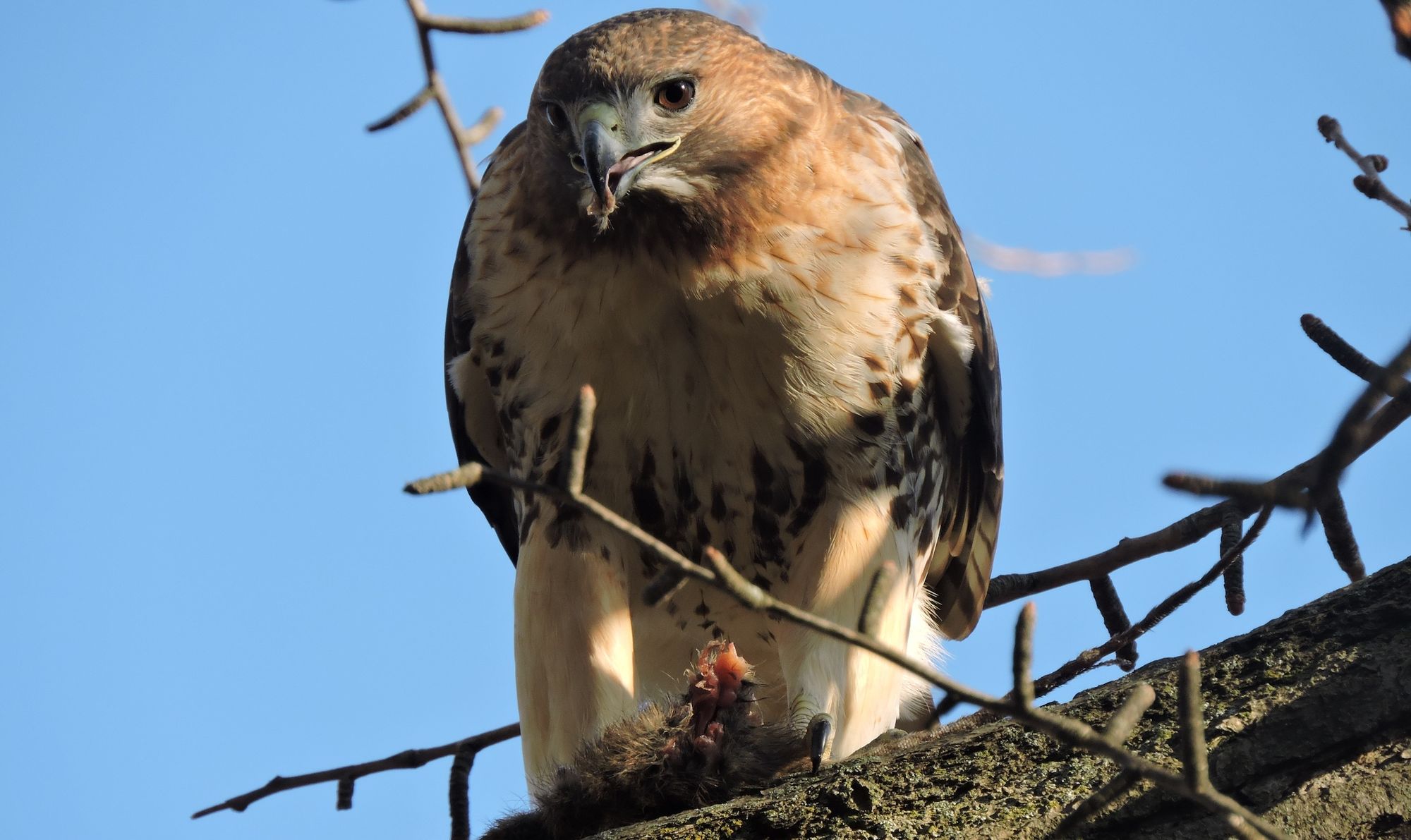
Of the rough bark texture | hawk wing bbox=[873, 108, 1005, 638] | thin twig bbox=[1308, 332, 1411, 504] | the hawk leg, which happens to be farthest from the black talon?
thin twig bbox=[1308, 332, 1411, 504]

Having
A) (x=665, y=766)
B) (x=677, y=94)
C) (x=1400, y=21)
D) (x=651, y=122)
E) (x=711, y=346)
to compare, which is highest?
(x=677, y=94)

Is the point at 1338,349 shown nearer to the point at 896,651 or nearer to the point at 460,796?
the point at 896,651

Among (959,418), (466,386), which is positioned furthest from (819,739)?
(466,386)

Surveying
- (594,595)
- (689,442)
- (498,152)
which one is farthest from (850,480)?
(498,152)

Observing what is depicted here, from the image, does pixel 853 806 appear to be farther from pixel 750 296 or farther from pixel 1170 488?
pixel 750 296

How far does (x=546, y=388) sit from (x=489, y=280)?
402mm

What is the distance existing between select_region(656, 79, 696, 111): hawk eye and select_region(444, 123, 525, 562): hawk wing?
666 millimetres

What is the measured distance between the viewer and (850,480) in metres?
4.25

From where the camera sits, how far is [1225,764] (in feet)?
7.59

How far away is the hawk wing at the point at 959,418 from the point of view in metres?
4.52

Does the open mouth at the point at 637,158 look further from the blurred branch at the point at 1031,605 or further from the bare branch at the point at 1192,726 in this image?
the bare branch at the point at 1192,726

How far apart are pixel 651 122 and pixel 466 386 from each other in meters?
1.22

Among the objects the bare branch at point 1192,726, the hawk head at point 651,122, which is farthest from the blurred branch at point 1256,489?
the hawk head at point 651,122

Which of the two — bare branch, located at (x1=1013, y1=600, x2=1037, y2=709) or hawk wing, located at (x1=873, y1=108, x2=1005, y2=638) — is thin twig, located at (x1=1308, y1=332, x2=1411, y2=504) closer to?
bare branch, located at (x1=1013, y1=600, x2=1037, y2=709)
